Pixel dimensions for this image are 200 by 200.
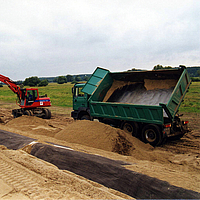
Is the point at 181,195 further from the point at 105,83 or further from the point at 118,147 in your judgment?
the point at 105,83

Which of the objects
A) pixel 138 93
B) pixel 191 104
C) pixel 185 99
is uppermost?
pixel 138 93

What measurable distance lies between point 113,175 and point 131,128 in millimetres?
4712

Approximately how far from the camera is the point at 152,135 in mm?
9242

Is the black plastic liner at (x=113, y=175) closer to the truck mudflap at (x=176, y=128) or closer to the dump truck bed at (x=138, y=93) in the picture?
the dump truck bed at (x=138, y=93)

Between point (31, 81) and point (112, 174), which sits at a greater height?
point (31, 81)

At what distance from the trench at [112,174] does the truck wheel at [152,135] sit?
3.46 m

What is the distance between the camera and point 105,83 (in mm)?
11922

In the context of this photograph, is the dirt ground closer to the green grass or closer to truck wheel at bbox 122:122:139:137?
truck wheel at bbox 122:122:139:137

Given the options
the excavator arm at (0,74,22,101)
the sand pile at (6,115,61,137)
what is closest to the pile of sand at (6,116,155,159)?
the sand pile at (6,115,61,137)

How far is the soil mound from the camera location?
8.26 meters

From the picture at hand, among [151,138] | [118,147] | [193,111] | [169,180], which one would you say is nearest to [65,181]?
[169,180]

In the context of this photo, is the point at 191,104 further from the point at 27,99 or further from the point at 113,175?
the point at 113,175

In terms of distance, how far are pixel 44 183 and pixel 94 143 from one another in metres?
3.90

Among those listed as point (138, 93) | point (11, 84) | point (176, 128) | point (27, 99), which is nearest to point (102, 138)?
point (176, 128)
